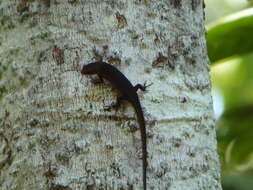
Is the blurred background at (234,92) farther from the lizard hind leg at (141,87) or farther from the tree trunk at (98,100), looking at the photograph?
the lizard hind leg at (141,87)

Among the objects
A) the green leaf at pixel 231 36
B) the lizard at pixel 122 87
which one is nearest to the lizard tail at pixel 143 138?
the lizard at pixel 122 87

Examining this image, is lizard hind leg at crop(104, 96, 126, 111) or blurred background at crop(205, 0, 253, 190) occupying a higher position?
blurred background at crop(205, 0, 253, 190)

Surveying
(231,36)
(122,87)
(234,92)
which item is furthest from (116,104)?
(234,92)

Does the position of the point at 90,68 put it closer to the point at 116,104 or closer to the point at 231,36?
the point at 116,104

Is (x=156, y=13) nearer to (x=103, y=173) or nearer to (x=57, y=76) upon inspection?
(x=57, y=76)

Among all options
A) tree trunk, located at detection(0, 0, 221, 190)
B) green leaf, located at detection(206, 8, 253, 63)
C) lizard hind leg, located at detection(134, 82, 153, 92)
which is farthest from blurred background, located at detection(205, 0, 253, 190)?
lizard hind leg, located at detection(134, 82, 153, 92)

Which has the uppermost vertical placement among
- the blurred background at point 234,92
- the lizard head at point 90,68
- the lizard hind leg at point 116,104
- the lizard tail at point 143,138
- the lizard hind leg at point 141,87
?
the blurred background at point 234,92

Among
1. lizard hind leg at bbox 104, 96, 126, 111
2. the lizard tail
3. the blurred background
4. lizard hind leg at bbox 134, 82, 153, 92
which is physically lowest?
Result: the lizard tail

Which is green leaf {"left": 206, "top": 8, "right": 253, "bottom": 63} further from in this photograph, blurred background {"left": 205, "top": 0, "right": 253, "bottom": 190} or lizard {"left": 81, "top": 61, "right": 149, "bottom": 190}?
lizard {"left": 81, "top": 61, "right": 149, "bottom": 190}
